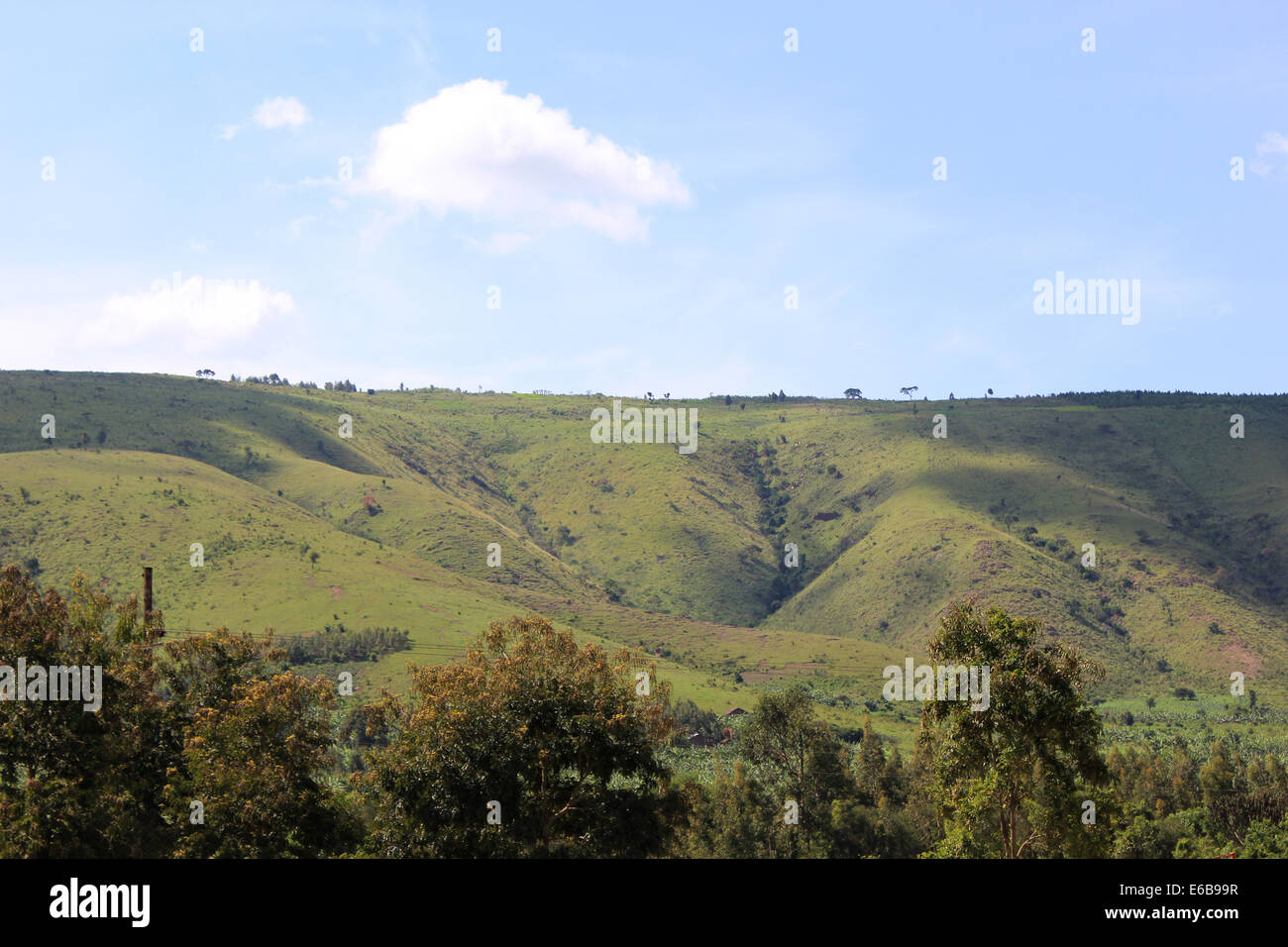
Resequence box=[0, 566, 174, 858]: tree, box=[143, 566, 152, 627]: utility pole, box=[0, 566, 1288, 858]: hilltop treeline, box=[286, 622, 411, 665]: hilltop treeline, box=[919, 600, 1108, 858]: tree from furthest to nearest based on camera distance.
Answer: box=[286, 622, 411, 665]: hilltop treeline < box=[143, 566, 152, 627]: utility pole < box=[0, 566, 174, 858]: tree < box=[0, 566, 1288, 858]: hilltop treeline < box=[919, 600, 1108, 858]: tree

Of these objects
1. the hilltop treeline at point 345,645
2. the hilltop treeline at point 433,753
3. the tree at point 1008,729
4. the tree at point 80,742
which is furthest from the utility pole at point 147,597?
the hilltop treeline at point 345,645

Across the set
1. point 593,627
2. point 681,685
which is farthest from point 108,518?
point 681,685

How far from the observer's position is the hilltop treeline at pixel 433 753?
32.1m

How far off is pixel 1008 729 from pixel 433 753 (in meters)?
18.3

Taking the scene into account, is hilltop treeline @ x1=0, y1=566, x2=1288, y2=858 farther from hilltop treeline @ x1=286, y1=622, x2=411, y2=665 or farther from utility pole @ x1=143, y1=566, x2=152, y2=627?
hilltop treeline @ x1=286, y1=622, x2=411, y2=665

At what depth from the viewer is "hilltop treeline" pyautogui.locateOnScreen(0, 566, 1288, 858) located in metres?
32.1

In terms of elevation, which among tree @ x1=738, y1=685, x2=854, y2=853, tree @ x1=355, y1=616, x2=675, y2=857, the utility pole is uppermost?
the utility pole

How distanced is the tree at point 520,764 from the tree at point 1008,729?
407 inches

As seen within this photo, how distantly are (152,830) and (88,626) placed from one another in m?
7.67

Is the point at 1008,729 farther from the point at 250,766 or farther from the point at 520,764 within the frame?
the point at 250,766

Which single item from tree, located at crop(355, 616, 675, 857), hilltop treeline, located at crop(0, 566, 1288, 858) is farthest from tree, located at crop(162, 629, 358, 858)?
tree, located at crop(355, 616, 675, 857)

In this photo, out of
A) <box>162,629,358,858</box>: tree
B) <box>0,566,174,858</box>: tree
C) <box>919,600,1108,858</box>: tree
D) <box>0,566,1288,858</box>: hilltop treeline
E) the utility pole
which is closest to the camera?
<box>919,600,1108,858</box>: tree

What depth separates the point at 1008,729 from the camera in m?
31.4

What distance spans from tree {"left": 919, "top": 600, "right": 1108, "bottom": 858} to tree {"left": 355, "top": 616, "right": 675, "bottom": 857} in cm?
1034
